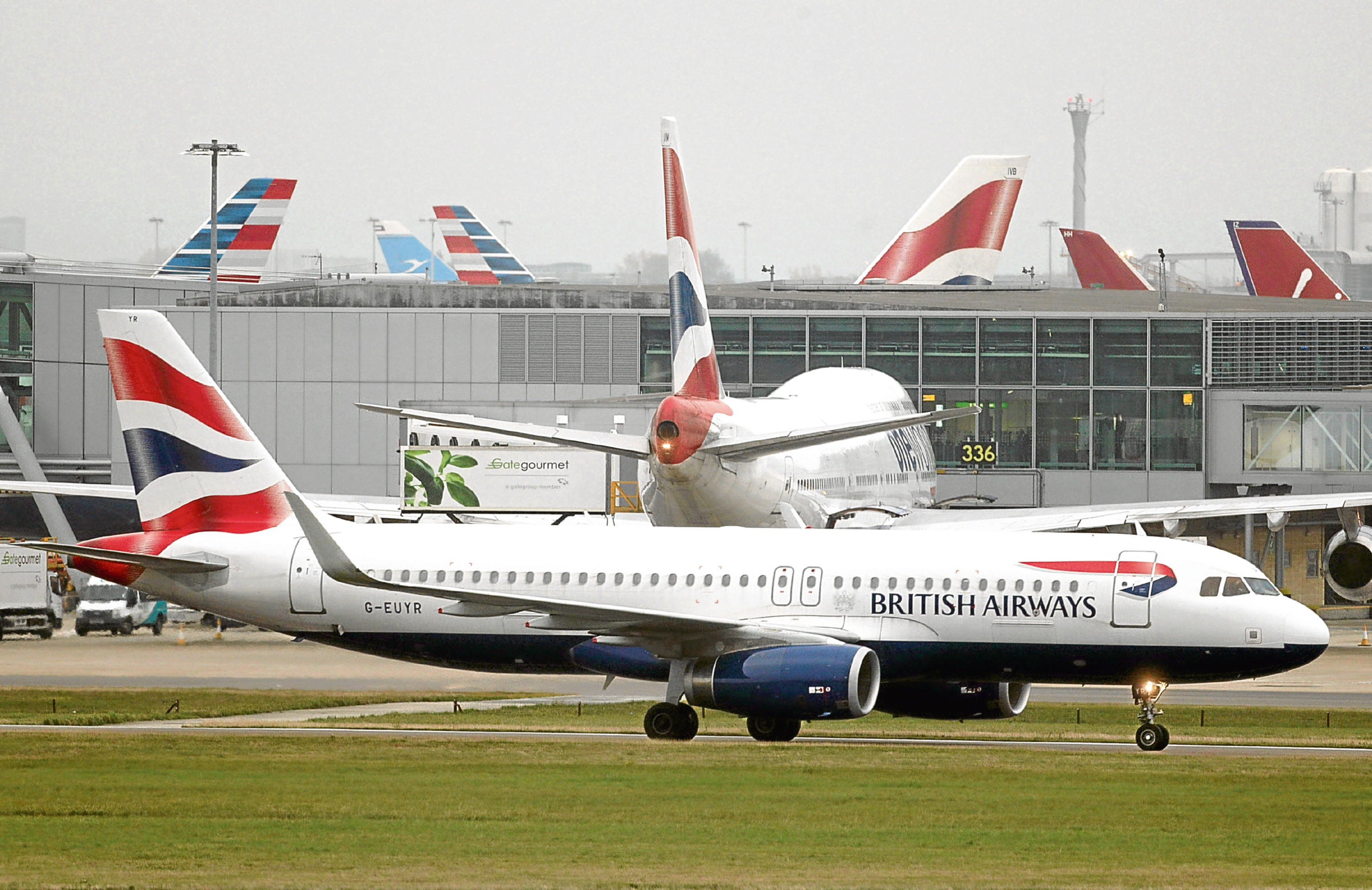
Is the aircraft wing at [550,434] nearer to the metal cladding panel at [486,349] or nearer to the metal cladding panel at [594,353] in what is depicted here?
the metal cladding panel at [594,353]

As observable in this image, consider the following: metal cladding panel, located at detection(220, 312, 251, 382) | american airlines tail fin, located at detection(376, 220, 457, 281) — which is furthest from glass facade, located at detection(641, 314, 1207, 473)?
american airlines tail fin, located at detection(376, 220, 457, 281)

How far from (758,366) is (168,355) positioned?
4487cm

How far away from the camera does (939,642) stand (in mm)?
31562

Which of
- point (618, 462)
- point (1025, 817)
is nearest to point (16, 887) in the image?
point (1025, 817)

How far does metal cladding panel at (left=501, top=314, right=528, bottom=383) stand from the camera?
80.6m

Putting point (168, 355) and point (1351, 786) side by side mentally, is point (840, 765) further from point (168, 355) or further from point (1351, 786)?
point (168, 355)

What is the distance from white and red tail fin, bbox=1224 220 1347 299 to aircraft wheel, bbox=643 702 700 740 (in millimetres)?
117166

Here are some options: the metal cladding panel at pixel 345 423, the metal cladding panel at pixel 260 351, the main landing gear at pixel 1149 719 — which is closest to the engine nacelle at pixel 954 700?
the main landing gear at pixel 1149 719

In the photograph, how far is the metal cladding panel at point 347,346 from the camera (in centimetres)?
8062

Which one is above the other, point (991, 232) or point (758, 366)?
point (991, 232)

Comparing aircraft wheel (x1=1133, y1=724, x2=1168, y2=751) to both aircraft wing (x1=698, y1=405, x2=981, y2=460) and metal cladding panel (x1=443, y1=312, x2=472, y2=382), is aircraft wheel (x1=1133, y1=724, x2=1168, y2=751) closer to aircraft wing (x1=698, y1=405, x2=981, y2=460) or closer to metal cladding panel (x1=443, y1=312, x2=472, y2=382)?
aircraft wing (x1=698, y1=405, x2=981, y2=460)

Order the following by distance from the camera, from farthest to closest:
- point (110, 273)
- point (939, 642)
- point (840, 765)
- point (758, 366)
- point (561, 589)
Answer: point (110, 273), point (758, 366), point (561, 589), point (939, 642), point (840, 765)

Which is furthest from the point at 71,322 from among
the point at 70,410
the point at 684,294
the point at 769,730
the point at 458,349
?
the point at 769,730

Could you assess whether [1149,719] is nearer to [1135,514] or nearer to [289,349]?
[1135,514]
